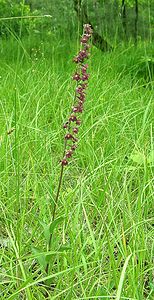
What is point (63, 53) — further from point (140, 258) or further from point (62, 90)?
point (140, 258)

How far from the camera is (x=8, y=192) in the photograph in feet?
5.96

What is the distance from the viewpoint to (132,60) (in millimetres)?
4707

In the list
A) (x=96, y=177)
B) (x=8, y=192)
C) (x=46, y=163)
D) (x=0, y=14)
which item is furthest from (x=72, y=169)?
(x=0, y=14)

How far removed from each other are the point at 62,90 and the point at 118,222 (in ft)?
Result: 5.22

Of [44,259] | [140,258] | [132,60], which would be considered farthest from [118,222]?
[132,60]

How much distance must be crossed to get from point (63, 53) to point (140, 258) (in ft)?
13.0

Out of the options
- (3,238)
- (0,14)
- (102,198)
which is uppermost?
(0,14)

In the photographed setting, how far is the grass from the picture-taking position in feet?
4.41

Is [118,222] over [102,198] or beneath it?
beneath

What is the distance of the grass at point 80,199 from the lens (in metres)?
1.34

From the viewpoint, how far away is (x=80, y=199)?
1592 millimetres

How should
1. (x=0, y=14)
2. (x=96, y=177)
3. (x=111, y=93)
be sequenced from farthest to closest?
(x=0, y=14) → (x=111, y=93) → (x=96, y=177)

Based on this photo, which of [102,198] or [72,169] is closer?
[102,198]

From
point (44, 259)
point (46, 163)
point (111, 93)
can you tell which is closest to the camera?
point (44, 259)
